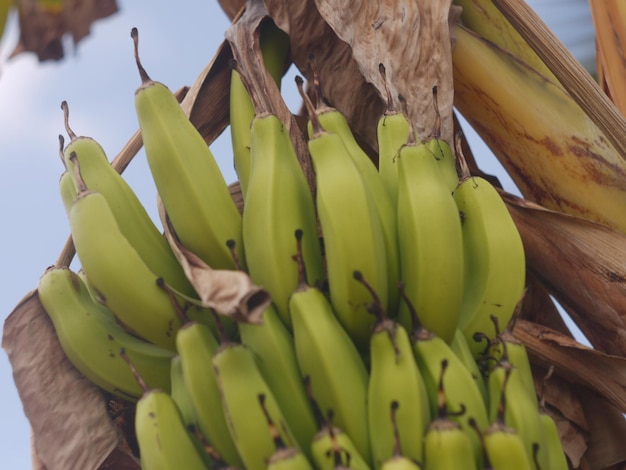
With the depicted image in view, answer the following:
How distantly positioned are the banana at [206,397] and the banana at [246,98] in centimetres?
29

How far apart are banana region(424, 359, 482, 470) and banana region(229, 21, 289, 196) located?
45 centimetres

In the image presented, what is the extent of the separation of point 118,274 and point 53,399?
0.21 m

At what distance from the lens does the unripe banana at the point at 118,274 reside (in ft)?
3.31

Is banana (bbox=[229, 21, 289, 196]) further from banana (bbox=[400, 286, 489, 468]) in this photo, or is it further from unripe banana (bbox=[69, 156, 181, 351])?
banana (bbox=[400, 286, 489, 468])

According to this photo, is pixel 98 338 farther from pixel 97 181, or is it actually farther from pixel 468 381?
pixel 468 381

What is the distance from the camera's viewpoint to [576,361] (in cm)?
129

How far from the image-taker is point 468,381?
3.11 feet

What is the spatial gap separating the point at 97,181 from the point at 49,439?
0.33 metres

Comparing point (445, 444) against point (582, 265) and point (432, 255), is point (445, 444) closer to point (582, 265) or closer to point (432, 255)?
point (432, 255)

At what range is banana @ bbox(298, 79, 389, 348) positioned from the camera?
0.96m

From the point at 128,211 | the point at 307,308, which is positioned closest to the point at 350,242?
the point at 307,308

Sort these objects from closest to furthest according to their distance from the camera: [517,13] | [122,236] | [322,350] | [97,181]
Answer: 1. [322,350]
2. [122,236]
3. [97,181]
4. [517,13]

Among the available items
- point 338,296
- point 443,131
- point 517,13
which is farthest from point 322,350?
point 517,13

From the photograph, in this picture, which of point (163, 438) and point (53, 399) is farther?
point (53, 399)
